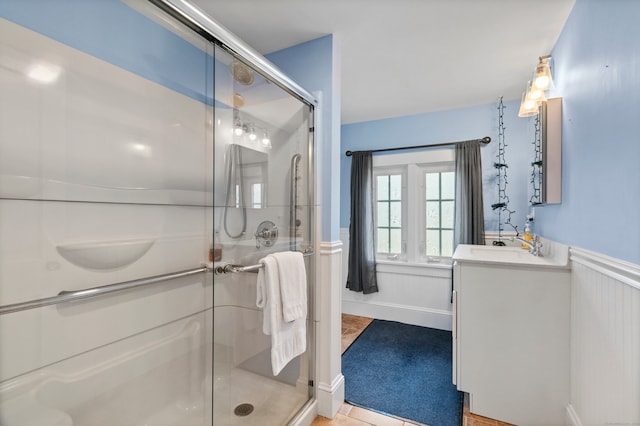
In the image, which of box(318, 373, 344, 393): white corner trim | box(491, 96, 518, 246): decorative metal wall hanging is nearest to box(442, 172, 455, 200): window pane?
box(491, 96, 518, 246): decorative metal wall hanging

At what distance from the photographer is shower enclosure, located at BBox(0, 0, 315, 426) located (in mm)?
896

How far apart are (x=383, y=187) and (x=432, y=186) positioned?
1.78 feet

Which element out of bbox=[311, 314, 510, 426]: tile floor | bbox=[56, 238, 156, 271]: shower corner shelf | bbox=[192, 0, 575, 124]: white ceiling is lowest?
bbox=[311, 314, 510, 426]: tile floor

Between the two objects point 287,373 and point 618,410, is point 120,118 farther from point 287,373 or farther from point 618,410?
point 618,410

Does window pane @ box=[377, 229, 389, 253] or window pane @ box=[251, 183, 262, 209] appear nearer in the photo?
window pane @ box=[251, 183, 262, 209]

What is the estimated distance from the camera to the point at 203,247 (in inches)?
52.6

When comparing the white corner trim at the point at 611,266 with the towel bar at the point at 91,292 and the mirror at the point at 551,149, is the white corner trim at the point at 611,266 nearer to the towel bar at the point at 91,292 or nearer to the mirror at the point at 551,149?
the mirror at the point at 551,149

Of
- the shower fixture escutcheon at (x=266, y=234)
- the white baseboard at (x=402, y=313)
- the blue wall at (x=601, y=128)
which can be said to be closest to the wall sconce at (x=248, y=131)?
the shower fixture escutcheon at (x=266, y=234)

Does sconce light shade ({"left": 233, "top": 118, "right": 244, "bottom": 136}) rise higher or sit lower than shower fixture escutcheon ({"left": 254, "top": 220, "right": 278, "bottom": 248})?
higher

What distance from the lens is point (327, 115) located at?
6.11 ft

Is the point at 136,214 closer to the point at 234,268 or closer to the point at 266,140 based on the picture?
the point at 234,268

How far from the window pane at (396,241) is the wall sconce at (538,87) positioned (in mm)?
1720

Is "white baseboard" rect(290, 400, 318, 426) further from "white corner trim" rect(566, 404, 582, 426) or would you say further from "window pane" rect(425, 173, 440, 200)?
"window pane" rect(425, 173, 440, 200)

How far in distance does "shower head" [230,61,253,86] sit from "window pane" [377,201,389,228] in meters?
2.39
